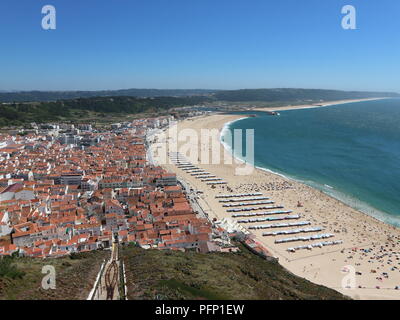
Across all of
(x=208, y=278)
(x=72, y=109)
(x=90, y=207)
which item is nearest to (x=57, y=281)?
(x=208, y=278)

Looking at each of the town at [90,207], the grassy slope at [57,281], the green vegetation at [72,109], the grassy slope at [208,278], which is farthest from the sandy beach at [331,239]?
the green vegetation at [72,109]

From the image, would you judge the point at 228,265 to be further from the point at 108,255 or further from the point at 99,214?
the point at 99,214

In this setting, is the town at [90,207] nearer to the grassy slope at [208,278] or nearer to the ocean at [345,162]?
the grassy slope at [208,278]

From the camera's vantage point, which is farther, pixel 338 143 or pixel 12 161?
pixel 338 143

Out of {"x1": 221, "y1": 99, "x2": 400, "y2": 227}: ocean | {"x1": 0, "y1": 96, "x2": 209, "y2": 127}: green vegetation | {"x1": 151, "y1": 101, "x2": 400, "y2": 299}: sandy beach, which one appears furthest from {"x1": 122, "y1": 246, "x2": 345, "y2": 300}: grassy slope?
{"x1": 0, "y1": 96, "x2": 209, "y2": 127}: green vegetation

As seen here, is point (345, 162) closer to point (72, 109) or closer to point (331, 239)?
point (331, 239)

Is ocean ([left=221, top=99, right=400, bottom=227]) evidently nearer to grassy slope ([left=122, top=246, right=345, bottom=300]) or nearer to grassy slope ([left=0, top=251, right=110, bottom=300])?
grassy slope ([left=122, top=246, right=345, bottom=300])

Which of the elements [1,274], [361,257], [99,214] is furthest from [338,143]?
[1,274]
